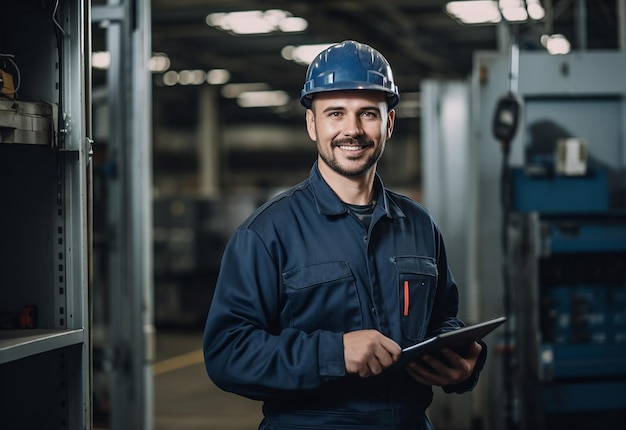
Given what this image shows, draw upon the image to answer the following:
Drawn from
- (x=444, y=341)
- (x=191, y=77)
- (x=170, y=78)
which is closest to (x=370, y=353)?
(x=444, y=341)

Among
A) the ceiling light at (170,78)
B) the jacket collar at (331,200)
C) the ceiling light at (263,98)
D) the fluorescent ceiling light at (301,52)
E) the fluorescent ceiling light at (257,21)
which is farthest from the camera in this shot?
the ceiling light at (263,98)

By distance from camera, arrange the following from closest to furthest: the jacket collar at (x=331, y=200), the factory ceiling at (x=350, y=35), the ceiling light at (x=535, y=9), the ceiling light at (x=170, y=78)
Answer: the jacket collar at (x=331, y=200)
the ceiling light at (x=535, y=9)
the factory ceiling at (x=350, y=35)
the ceiling light at (x=170, y=78)

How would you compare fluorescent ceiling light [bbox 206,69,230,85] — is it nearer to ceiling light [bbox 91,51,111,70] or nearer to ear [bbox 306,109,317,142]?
ceiling light [bbox 91,51,111,70]

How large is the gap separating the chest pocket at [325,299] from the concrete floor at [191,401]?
476 centimetres

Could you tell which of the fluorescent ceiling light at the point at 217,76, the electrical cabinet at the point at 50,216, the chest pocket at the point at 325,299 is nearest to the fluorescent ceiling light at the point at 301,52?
the fluorescent ceiling light at the point at 217,76

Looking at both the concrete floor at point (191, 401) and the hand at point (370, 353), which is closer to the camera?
the hand at point (370, 353)

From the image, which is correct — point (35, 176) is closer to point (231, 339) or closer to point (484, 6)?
point (231, 339)

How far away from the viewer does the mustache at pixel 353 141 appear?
241cm

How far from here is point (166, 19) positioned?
1086cm

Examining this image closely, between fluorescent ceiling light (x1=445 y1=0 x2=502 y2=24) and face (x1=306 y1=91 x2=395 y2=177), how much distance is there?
7.95m

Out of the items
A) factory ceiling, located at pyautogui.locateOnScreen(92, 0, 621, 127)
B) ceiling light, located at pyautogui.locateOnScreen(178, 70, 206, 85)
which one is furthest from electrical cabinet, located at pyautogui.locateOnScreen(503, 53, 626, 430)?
ceiling light, located at pyautogui.locateOnScreen(178, 70, 206, 85)

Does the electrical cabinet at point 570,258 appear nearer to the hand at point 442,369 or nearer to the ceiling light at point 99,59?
the hand at point 442,369

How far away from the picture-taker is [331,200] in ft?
8.05

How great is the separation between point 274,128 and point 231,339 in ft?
60.5
